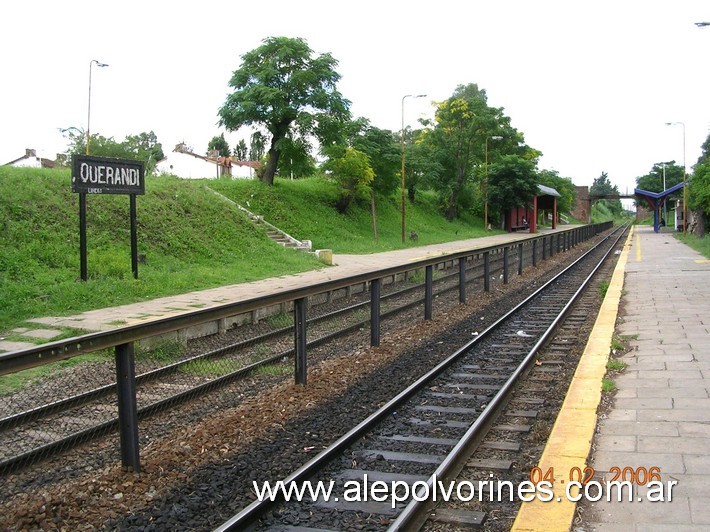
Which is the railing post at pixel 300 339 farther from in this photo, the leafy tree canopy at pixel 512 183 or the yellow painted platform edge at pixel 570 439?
the leafy tree canopy at pixel 512 183

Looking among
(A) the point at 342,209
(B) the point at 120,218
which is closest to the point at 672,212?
(A) the point at 342,209

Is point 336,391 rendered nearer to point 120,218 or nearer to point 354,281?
point 354,281

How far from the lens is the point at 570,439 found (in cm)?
487

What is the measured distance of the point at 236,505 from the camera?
171 inches

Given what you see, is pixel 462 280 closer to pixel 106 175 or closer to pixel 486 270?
pixel 486 270

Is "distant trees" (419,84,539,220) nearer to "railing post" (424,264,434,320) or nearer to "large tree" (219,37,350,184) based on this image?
"large tree" (219,37,350,184)

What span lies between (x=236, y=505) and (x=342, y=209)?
33.8 meters

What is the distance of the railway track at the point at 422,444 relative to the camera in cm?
414

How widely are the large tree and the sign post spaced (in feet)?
53.3

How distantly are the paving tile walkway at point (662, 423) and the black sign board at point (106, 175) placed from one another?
10973 millimetres

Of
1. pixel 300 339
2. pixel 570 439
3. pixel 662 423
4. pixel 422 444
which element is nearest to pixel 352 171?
pixel 300 339

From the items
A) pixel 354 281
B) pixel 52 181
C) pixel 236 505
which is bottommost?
pixel 236 505

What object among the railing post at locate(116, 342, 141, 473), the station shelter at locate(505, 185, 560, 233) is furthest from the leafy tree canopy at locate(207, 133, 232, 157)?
the railing post at locate(116, 342, 141, 473)
